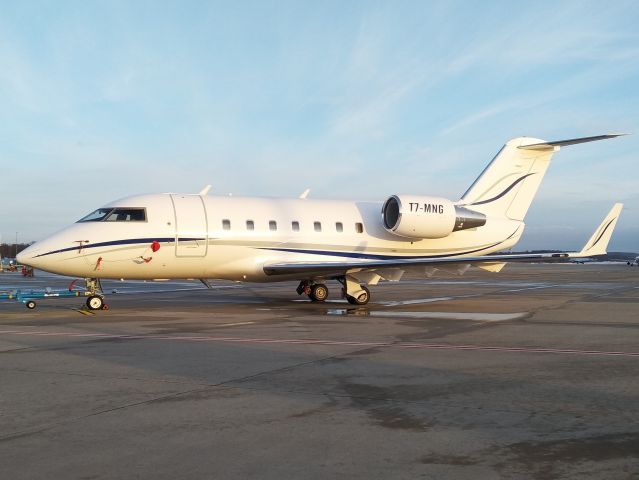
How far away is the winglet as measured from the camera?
18859mm

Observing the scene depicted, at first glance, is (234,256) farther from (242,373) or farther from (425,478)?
(425,478)

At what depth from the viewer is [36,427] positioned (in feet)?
17.2

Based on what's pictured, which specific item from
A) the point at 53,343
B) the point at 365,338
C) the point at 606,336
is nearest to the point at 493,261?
the point at 606,336

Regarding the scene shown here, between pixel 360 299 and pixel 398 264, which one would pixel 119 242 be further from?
pixel 398 264

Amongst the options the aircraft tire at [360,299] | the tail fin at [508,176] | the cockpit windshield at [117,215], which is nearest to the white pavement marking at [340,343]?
the cockpit windshield at [117,215]

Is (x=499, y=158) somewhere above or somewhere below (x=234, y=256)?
above

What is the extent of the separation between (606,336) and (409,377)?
19.1ft

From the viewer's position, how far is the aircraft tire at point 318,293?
2106cm

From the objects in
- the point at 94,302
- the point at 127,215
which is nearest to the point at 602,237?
the point at 127,215

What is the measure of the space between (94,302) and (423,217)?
413 inches

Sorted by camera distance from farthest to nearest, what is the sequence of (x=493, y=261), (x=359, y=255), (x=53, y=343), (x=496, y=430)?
(x=359, y=255)
(x=493, y=261)
(x=53, y=343)
(x=496, y=430)

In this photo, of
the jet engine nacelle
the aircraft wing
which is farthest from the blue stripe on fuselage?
the jet engine nacelle

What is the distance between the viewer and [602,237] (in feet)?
64.5

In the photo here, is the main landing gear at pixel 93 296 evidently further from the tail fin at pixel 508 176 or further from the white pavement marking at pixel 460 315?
the tail fin at pixel 508 176
